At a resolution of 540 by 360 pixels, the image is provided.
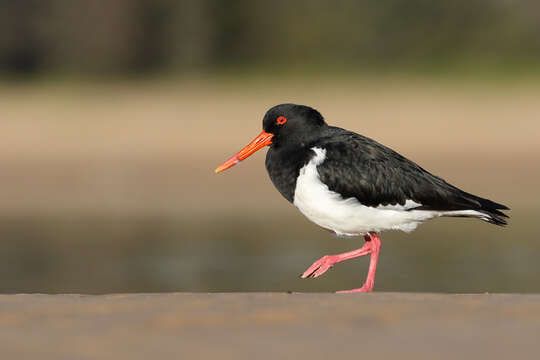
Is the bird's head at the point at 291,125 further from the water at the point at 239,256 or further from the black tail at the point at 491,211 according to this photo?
the water at the point at 239,256

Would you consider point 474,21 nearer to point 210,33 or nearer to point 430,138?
point 210,33

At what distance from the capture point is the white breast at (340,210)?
7152mm

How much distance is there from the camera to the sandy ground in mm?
4570

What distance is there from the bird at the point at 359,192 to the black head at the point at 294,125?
0.09 meters

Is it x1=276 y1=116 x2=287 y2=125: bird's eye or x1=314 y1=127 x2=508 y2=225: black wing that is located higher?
x1=276 y1=116 x2=287 y2=125: bird's eye

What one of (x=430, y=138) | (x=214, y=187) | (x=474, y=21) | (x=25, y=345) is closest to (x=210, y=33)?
(x=474, y=21)

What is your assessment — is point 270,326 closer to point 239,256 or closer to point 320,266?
point 320,266

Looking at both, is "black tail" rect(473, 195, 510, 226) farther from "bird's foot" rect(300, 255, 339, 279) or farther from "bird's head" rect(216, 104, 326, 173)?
"bird's head" rect(216, 104, 326, 173)

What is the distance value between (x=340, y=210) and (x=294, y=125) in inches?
36.1

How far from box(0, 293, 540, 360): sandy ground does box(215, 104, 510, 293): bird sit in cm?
140

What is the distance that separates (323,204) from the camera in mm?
7145

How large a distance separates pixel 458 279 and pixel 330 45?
20.8m

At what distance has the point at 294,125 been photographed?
308 inches

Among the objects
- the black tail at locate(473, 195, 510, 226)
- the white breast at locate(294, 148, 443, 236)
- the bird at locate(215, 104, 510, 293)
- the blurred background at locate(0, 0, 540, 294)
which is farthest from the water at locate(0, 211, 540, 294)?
the white breast at locate(294, 148, 443, 236)
